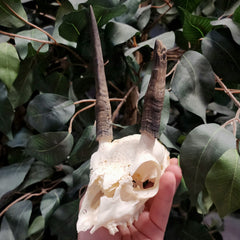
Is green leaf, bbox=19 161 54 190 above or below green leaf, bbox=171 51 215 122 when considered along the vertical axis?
below

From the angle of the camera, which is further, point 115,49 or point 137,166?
point 115,49

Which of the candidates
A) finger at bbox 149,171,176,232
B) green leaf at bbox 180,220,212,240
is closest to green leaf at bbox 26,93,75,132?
finger at bbox 149,171,176,232

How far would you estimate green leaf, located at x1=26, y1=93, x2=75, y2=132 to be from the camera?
27.3 inches

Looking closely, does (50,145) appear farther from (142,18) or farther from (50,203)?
(142,18)

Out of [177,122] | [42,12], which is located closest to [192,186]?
[177,122]

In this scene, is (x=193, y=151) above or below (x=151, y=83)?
below

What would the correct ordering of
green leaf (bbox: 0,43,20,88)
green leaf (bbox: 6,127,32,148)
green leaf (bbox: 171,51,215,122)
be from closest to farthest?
green leaf (bbox: 171,51,215,122)
green leaf (bbox: 0,43,20,88)
green leaf (bbox: 6,127,32,148)

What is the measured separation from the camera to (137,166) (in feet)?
1.41

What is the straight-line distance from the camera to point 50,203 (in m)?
0.72

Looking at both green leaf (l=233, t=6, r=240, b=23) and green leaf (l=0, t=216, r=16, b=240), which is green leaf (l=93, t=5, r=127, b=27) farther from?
green leaf (l=0, t=216, r=16, b=240)

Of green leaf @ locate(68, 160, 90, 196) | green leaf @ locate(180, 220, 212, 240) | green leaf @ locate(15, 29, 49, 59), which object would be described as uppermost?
green leaf @ locate(15, 29, 49, 59)

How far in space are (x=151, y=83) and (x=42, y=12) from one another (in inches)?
25.4

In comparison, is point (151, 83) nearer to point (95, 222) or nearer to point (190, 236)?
point (95, 222)

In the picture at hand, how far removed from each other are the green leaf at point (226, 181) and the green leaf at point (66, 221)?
0.34 m
